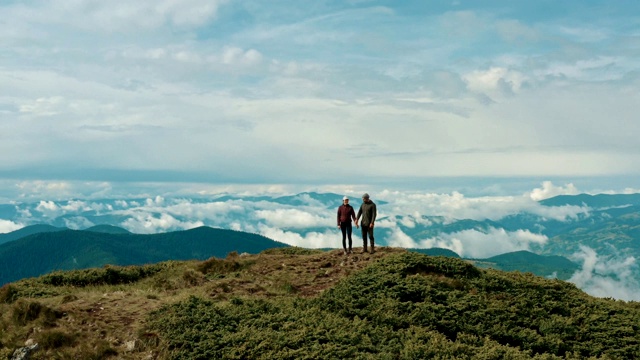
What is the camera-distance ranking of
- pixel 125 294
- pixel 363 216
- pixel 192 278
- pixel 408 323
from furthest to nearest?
pixel 363 216, pixel 192 278, pixel 125 294, pixel 408 323

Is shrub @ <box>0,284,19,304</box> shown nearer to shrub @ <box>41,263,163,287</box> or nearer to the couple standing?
shrub @ <box>41,263,163,287</box>

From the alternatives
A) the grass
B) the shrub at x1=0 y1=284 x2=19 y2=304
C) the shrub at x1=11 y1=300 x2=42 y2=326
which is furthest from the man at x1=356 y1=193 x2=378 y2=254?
the shrub at x1=0 y1=284 x2=19 y2=304

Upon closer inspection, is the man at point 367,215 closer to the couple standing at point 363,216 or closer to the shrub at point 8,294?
the couple standing at point 363,216

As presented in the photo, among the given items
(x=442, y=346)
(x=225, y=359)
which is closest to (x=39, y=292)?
(x=225, y=359)

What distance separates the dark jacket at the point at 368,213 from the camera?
2802 cm

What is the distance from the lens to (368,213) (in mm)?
28141

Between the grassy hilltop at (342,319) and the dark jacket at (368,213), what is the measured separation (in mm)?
3944

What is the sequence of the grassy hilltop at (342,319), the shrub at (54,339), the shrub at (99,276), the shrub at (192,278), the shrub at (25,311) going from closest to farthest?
the grassy hilltop at (342,319) < the shrub at (54,339) < the shrub at (25,311) < the shrub at (192,278) < the shrub at (99,276)

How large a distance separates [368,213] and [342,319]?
11.8 metres

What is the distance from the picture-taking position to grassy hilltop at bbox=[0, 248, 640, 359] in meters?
14.9

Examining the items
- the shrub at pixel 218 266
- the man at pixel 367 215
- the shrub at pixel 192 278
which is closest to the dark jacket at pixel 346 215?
the man at pixel 367 215

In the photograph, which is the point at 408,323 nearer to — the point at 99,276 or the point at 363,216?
the point at 363,216

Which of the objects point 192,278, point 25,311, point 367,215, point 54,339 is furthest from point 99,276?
point 367,215

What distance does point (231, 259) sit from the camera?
3000cm
